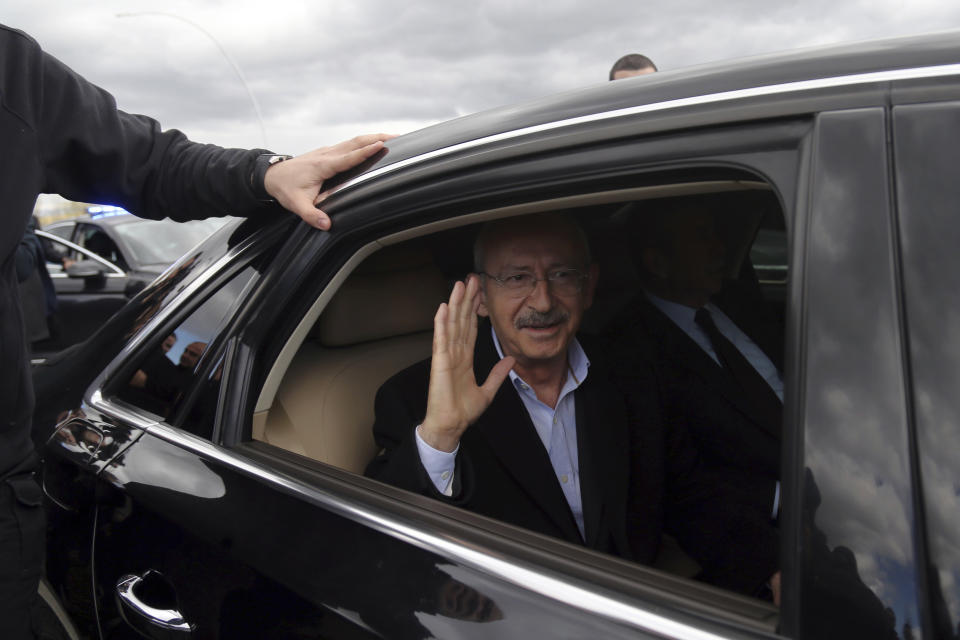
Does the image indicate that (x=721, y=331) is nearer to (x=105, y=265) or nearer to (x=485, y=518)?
(x=485, y=518)

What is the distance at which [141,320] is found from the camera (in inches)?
76.0

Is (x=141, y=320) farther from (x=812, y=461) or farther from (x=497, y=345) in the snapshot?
(x=812, y=461)

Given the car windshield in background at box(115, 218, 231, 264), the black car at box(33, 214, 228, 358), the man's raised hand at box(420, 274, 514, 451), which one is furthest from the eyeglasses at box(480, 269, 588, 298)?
the car windshield in background at box(115, 218, 231, 264)

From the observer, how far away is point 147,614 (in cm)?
145

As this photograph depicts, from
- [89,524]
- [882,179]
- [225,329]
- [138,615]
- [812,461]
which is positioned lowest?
[138,615]

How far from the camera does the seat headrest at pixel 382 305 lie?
205 centimetres

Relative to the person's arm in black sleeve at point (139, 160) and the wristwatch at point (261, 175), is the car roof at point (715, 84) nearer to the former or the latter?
the person's arm in black sleeve at point (139, 160)

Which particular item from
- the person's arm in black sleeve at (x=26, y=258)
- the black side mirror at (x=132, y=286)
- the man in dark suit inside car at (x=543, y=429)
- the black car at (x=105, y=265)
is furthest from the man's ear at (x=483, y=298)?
the black side mirror at (x=132, y=286)

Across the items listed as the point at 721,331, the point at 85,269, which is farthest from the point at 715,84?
the point at 85,269

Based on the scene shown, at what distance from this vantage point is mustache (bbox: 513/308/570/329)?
6.48 feet

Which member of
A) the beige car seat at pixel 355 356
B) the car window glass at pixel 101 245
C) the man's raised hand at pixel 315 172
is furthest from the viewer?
the car window glass at pixel 101 245

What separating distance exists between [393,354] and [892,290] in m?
1.52

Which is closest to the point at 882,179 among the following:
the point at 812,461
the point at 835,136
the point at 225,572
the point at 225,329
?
the point at 835,136

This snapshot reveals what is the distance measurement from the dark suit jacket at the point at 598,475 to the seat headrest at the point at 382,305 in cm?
24
